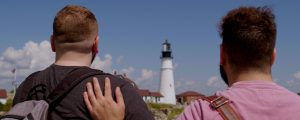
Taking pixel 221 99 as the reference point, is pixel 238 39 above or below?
above

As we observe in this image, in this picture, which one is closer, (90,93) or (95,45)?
(90,93)

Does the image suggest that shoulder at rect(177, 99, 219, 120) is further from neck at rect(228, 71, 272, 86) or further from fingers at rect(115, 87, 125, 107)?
fingers at rect(115, 87, 125, 107)

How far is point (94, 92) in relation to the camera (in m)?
3.72

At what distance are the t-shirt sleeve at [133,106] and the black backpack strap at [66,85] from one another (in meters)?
0.29

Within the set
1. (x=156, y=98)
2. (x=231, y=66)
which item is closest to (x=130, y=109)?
(x=231, y=66)

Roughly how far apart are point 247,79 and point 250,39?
0.29m

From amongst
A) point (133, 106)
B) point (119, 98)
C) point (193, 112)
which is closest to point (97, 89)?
point (119, 98)

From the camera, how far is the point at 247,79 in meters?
3.52

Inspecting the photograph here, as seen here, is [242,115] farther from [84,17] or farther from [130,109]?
[84,17]

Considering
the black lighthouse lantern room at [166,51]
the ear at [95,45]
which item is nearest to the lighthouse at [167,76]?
the black lighthouse lantern room at [166,51]

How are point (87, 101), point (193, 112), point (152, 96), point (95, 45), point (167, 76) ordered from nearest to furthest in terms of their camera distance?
point (193, 112)
point (87, 101)
point (95, 45)
point (167, 76)
point (152, 96)

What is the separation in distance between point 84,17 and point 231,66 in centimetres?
123

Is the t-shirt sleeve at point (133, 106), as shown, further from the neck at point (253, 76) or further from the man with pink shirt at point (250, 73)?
the neck at point (253, 76)

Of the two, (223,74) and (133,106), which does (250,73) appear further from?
(133,106)
